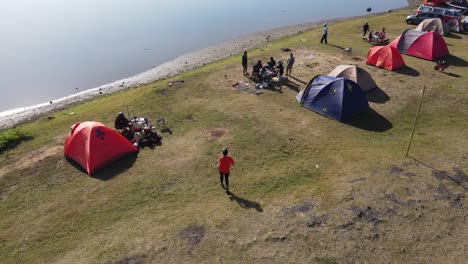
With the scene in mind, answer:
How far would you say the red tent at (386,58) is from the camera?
82.1ft

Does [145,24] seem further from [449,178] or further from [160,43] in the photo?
[449,178]

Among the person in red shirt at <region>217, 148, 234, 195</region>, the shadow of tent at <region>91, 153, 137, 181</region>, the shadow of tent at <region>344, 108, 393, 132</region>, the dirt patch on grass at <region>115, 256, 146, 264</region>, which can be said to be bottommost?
the dirt patch on grass at <region>115, 256, 146, 264</region>

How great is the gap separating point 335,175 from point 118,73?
2707 centimetres

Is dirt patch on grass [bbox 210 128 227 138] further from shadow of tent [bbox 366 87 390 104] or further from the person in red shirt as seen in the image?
shadow of tent [bbox 366 87 390 104]

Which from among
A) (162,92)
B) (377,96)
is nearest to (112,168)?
(162,92)

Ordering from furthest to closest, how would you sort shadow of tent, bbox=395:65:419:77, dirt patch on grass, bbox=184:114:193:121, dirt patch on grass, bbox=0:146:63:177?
1. shadow of tent, bbox=395:65:419:77
2. dirt patch on grass, bbox=184:114:193:121
3. dirt patch on grass, bbox=0:146:63:177

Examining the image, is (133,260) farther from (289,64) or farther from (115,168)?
(289,64)

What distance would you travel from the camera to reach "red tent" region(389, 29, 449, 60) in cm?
2708

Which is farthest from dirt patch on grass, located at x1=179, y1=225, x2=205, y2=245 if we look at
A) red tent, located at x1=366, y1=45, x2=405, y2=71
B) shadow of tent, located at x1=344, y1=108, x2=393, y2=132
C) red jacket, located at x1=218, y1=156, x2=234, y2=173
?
red tent, located at x1=366, y1=45, x2=405, y2=71

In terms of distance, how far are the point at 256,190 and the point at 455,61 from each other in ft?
73.2

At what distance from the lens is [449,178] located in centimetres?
1373

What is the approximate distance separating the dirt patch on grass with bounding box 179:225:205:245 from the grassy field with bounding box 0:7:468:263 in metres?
0.04

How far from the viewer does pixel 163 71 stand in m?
34.3

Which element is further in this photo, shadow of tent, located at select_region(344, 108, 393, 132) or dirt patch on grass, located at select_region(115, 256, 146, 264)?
shadow of tent, located at select_region(344, 108, 393, 132)
